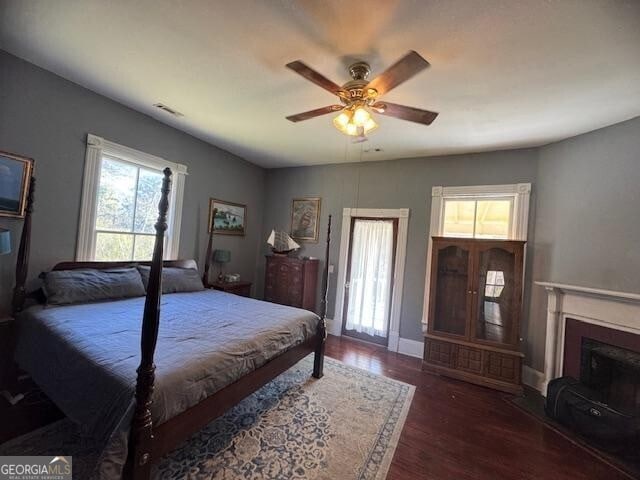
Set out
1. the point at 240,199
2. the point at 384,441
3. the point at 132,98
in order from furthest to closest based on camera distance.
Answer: the point at 240,199 → the point at 132,98 → the point at 384,441

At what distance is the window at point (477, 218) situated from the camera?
3400mm

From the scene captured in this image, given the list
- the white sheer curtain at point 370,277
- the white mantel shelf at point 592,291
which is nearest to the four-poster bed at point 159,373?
the white sheer curtain at point 370,277

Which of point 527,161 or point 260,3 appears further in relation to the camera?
point 527,161

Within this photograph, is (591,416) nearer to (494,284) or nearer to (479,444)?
(479,444)

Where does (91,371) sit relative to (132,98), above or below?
below

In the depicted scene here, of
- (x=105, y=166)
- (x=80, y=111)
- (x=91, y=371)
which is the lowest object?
(x=91, y=371)

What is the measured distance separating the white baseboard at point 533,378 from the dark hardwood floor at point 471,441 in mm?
546

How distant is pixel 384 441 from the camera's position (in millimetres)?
2018

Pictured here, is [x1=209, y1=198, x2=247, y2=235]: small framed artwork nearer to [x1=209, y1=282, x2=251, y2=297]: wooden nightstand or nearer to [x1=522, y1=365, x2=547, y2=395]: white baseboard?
[x1=209, y1=282, x2=251, y2=297]: wooden nightstand

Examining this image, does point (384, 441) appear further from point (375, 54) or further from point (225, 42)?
point (225, 42)

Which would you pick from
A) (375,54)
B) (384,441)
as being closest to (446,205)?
(375,54)

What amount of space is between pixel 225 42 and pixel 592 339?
4046 mm

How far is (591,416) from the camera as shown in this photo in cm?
213

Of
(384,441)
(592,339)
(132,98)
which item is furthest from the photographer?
(132,98)
